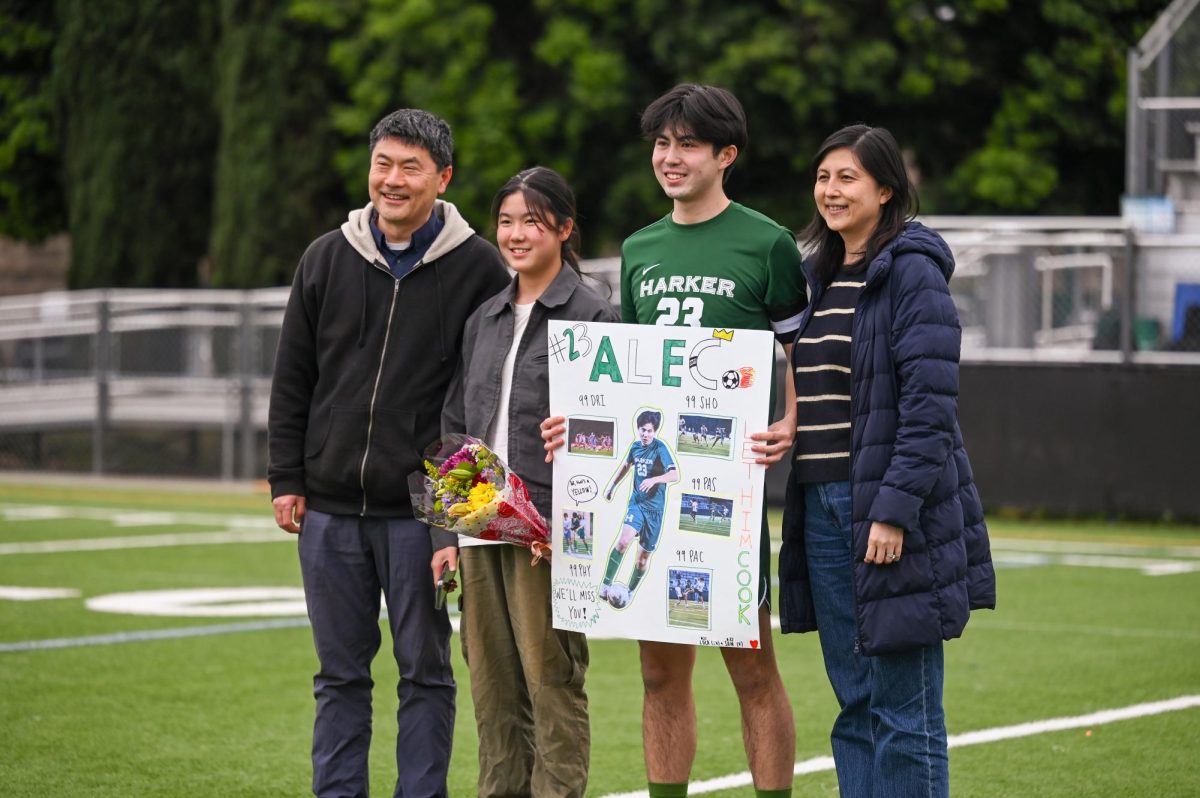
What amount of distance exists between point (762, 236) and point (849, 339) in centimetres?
45

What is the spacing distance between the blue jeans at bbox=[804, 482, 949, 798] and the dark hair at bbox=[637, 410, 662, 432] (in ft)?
1.50

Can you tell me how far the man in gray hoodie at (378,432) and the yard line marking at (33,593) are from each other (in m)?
6.00

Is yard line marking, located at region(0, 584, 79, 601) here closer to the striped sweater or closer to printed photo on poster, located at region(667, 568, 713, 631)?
printed photo on poster, located at region(667, 568, 713, 631)

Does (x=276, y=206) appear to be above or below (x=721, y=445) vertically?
above

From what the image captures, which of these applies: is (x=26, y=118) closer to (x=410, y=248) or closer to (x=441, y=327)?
(x=410, y=248)

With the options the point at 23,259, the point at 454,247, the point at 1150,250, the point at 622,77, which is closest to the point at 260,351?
the point at 622,77

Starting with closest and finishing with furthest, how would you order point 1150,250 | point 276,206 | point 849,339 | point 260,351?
point 849,339, point 1150,250, point 260,351, point 276,206

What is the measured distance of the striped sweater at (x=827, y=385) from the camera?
16.4ft

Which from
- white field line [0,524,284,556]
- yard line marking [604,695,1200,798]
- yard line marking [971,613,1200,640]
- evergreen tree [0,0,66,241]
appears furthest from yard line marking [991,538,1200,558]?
evergreen tree [0,0,66,241]

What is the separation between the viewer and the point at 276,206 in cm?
2761

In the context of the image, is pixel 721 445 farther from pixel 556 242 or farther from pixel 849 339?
pixel 556 242

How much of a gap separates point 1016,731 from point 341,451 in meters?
3.19

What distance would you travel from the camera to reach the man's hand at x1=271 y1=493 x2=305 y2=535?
18.7 feet

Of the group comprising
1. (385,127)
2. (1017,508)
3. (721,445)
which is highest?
(385,127)
